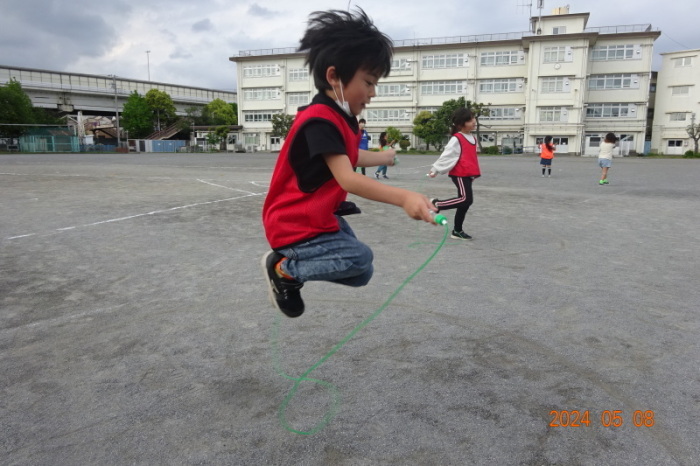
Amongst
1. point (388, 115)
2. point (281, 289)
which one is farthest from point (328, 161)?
point (388, 115)

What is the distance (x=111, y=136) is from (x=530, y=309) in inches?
3795

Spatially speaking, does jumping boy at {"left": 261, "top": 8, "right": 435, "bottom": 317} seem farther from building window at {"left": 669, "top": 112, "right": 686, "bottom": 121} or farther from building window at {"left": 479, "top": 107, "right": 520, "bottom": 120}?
building window at {"left": 669, "top": 112, "right": 686, "bottom": 121}

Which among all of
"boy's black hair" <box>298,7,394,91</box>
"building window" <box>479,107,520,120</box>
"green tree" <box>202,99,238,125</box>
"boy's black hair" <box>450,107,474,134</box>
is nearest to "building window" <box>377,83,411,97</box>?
"building window" <box>479,107,520,120</box>

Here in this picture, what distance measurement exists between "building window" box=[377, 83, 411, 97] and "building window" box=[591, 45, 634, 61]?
22.9 m

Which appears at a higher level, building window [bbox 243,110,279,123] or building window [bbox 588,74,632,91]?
building window [bbox 588,74,632,91]

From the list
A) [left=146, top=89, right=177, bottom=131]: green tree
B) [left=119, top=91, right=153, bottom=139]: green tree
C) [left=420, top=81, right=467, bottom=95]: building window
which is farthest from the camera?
[left=146, top=89, right=177, bottom=131]: green tree

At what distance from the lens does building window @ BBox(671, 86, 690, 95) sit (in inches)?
2324

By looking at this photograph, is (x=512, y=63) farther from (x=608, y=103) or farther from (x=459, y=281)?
(x=459, y=281)

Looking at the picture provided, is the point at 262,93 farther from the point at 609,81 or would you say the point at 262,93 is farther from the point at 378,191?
the point at 378,191

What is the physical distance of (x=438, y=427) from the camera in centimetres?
261

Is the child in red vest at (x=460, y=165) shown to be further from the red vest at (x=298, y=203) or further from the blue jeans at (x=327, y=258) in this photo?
the red vest at (x=298, y=203)

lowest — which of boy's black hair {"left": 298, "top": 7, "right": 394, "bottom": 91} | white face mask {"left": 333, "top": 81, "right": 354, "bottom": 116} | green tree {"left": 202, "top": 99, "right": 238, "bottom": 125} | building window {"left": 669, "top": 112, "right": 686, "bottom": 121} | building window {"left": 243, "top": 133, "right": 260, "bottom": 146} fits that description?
white face mask {"left": 333, "top": 81, "right": 354, "bottom": 116}
